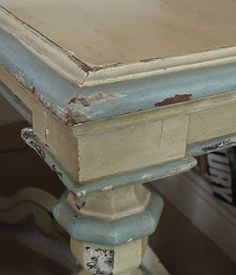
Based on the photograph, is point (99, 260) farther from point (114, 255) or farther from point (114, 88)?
point (114, 88)

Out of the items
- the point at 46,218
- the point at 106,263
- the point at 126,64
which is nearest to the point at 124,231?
the point at 106,263

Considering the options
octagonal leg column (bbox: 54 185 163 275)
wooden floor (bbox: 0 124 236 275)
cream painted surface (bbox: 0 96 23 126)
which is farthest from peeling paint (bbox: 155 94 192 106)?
cream painted surface (bbox: 0 96 23 126)

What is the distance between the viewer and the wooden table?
40 cm

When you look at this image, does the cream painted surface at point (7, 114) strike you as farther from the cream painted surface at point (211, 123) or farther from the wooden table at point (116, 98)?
the cream painted surface at point (211, 123)

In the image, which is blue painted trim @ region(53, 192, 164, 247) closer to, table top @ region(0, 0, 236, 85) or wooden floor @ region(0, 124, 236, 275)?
table top @ region(0, 0, 236, 85)

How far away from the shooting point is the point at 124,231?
498 millimetres

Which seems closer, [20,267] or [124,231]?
[124,231]

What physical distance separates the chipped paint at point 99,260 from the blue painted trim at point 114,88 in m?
0.17

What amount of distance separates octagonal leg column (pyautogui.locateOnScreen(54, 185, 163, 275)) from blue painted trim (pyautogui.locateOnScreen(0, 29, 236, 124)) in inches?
4.7

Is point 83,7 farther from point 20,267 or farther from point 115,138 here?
point 20,267

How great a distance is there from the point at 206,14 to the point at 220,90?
5.4 inches

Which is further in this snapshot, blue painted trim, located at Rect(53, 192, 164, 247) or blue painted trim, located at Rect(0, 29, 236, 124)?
blue painted trim, located at Rect(53, 192, 164, 247)

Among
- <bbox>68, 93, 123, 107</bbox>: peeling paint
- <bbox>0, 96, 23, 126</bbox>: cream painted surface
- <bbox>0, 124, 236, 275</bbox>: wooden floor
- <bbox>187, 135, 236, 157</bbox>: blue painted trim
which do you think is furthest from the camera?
<bbox>0, 96, 23, 126</bbox>: cream painted surface

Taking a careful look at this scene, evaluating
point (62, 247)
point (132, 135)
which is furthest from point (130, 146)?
point (62, 247)
